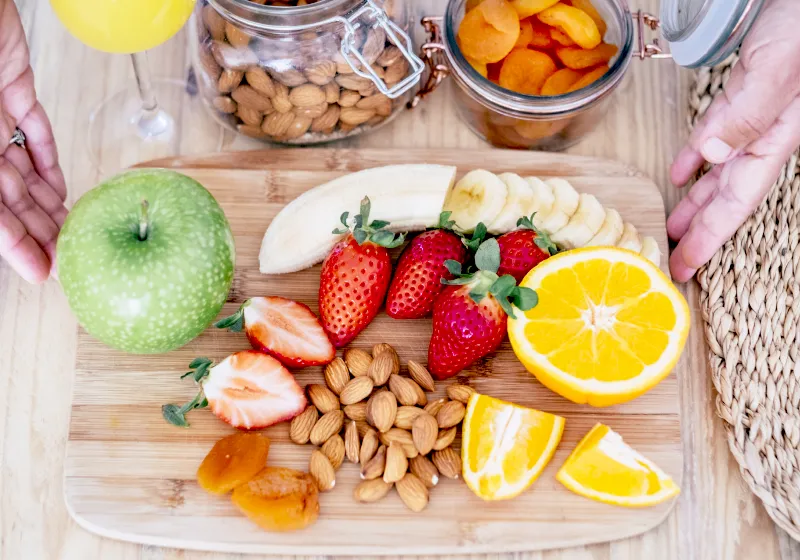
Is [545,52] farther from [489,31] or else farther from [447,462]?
[447,462]

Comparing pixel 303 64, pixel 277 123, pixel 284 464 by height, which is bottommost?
pixel 284 464

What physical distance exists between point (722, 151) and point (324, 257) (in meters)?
0.56

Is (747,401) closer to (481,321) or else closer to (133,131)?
(481,321)

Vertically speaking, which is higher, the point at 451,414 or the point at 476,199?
the point at 476,199

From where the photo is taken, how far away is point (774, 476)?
1177 mm

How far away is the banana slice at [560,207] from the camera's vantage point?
1.25 meters

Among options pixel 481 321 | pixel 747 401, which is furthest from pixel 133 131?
pixel 747 401

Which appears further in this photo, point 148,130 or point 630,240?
point 148,130

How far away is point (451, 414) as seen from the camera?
1.15 metres

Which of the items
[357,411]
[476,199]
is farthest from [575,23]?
[357,411]

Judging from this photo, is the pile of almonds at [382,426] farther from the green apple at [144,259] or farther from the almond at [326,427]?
the green apple at [144,259]

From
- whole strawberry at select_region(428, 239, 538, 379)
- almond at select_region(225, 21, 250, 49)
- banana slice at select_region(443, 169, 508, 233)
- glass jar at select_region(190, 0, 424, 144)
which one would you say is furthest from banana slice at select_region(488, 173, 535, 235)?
almond at select_region(225, 21, 250, 49)

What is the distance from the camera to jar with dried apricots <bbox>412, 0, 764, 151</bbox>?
1249 mm

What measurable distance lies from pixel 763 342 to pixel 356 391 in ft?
1.88
